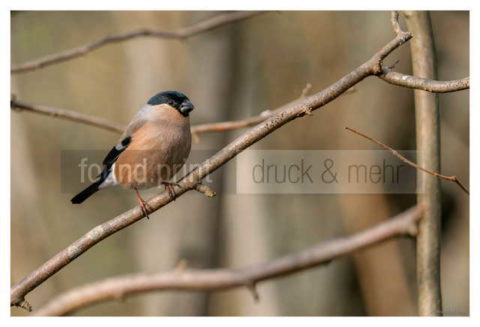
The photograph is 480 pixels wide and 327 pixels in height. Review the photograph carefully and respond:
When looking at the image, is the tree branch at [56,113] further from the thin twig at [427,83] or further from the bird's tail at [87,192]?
the thin twig at [427,83]

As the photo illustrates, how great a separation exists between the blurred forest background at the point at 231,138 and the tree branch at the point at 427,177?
85 cm

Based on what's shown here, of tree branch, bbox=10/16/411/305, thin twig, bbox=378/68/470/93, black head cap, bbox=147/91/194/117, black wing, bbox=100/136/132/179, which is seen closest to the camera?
thin twig, bbox=378/68/470/93

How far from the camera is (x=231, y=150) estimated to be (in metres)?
2.30

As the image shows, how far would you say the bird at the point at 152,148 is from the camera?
3.06 m

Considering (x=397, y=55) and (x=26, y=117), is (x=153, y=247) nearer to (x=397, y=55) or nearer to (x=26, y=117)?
(x=26, y=117)

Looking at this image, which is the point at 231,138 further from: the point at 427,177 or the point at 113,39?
the point at 427,177

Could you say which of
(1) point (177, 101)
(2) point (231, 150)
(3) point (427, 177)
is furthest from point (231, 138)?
(2) point (231, 150)

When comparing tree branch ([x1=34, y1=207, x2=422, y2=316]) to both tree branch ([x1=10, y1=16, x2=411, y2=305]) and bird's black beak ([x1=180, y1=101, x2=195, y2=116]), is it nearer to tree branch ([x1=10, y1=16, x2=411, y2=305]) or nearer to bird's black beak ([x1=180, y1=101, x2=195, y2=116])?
tree branch ([x1=10, y1=16, x2=411, y2=305])

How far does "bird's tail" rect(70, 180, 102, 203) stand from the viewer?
340 centimetres

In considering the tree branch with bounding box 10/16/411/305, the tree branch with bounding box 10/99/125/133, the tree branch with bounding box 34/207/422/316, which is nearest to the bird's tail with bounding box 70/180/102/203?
the tree branch with bounding box 10/99/125/133

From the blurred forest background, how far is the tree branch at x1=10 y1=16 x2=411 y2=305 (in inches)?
60.3

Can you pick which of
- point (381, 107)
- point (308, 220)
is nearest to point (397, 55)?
point (381, 107)

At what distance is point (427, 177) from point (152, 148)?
1443mm

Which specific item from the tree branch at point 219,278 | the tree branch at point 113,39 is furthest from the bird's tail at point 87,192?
the tree branch at point 219,278
